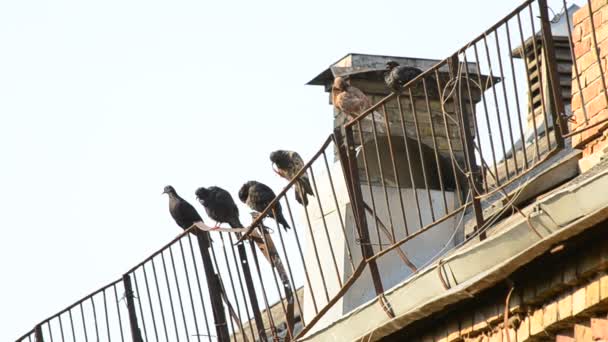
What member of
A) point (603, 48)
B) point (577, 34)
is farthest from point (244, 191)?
point (603, 48)

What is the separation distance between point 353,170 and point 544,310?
2232 mm

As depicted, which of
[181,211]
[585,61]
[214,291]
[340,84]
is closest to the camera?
[585,61]

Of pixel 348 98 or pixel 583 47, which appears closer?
pixel 583 47

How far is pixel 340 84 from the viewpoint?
57.0 feet

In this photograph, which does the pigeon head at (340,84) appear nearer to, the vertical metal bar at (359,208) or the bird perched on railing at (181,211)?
the bird perched on railing at (181,211)

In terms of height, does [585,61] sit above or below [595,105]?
above

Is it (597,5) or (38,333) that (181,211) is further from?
(597,5)

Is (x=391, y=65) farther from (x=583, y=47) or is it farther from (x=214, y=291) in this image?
(x=583, y=47)

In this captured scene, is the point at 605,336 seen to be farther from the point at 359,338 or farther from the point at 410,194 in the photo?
the point at 410,194

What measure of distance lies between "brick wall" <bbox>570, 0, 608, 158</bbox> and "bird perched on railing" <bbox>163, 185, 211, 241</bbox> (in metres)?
7.27

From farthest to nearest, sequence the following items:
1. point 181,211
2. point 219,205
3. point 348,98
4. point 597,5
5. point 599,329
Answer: point 181,211 < point 219,205 < point 348,98 < point 597,5 < point 599,329

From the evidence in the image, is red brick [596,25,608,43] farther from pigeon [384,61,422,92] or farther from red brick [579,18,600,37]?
pigeon [384,61,422,92]

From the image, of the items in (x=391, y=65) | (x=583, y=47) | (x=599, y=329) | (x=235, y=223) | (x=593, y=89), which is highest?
(x=391, y=65)

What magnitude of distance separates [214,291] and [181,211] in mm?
5306
